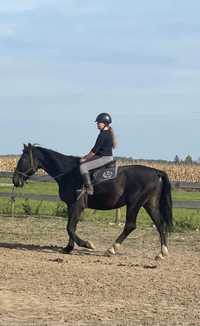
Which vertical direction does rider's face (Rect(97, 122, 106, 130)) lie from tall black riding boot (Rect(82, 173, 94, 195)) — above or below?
above

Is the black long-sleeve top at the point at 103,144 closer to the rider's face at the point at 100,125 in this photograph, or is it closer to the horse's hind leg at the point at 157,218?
the rider's face at the point at 100,125

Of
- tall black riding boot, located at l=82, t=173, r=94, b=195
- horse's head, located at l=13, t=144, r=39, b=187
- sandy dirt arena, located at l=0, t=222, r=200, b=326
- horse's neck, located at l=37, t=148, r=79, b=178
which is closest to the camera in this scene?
sandy dirt arena, located at l=0, t=222, r=200, b=326

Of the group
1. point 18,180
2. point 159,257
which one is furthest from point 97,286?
point 18,180

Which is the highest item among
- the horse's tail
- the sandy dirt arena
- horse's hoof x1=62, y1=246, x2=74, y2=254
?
the horse's tail

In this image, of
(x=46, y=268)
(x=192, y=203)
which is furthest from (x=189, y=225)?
(x=46, y=268)

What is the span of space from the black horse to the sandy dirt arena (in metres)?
0.53

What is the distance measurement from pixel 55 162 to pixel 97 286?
4.22m

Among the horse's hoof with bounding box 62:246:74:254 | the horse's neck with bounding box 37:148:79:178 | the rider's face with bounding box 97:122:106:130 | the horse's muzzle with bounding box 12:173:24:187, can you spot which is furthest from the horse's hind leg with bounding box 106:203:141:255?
the horse's muzzle with bounding box 12:173:24:187

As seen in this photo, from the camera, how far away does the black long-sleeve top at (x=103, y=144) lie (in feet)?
39.4

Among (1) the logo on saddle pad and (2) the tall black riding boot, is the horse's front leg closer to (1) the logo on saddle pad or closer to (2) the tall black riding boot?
(2) the tall black riding boot

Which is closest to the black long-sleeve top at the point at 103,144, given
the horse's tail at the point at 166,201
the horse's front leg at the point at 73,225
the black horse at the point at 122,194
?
the black horse at the point at 122,194

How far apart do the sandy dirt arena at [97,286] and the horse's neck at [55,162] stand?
4.78ft

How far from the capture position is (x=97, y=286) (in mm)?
9023

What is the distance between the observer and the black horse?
1243cm
